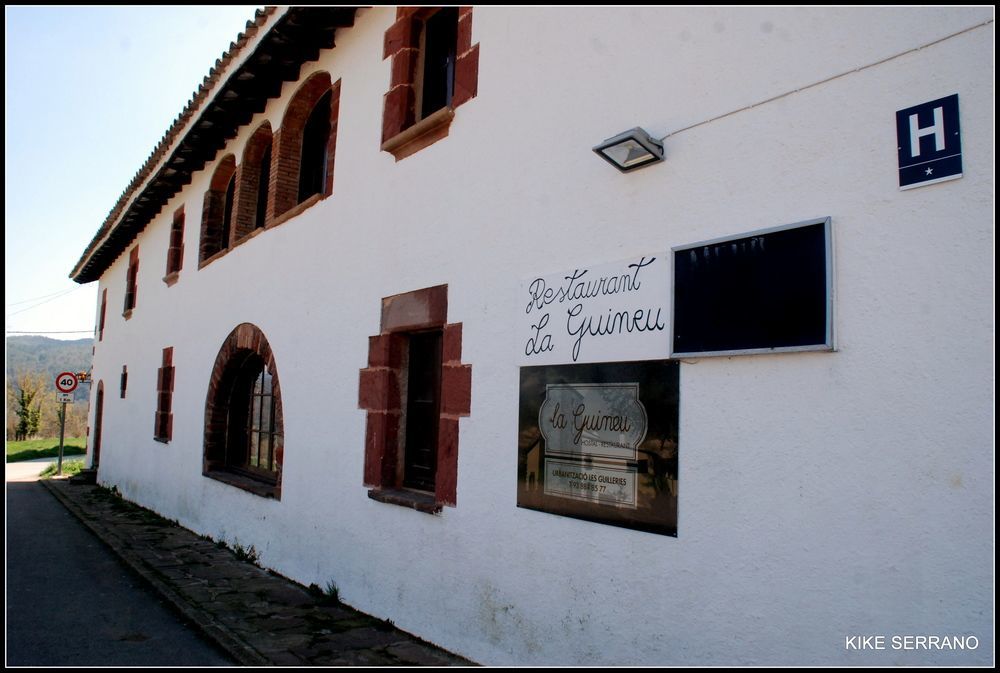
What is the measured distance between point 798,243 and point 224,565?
6307mm

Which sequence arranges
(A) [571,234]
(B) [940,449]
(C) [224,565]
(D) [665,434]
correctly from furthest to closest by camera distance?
1. (C) [224,565]
2. (A) [571,234]
3. (D) [665,434]
4. (B) [940,449]

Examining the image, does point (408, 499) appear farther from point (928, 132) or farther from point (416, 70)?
point (928, 132)

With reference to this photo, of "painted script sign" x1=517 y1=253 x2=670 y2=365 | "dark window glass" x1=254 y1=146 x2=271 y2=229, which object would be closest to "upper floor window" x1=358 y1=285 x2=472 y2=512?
"painted script sign" x1=517 y1=253 x2=670 y2=365

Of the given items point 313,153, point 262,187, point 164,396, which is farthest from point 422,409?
point 164,396

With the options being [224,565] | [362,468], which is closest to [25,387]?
[224,565]

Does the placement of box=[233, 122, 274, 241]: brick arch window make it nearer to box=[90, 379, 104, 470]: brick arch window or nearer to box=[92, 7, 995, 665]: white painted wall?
box=[92, 7, 995, 665]: white painted wall

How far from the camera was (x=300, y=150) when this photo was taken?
25.5 ft

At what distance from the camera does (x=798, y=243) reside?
9.45ft

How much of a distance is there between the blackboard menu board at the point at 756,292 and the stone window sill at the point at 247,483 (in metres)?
4.88

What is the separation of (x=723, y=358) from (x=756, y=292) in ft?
1.08

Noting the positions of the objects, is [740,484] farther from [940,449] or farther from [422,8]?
[422,8]

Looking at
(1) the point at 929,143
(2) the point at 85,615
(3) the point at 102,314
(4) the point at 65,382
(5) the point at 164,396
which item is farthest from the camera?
(3) the point at 102,314

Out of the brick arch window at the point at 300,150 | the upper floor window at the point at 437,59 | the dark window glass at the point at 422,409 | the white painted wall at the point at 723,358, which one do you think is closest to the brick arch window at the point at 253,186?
the brick arch window at the point at 300,150

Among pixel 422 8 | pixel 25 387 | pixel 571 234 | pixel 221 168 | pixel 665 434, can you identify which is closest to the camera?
pixel 665 434
